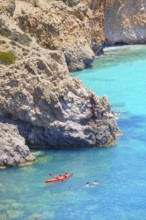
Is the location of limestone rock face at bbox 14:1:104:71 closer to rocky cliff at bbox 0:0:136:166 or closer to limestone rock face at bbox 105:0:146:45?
limestone rock face at bbox 105:0:146:45

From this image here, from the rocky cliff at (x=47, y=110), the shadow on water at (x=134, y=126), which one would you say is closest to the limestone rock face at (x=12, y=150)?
the rocky cliff at (x=47, y=110)

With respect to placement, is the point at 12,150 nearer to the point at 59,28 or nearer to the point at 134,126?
the point at 134,126

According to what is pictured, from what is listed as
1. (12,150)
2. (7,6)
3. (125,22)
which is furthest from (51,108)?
(125,22)

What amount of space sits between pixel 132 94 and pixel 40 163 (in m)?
21.1

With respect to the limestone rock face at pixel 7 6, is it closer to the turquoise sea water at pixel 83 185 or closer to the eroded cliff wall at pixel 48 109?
the eroded cliff wall at pixel 48 109

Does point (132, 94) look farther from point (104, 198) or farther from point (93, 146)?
point (104, 198)

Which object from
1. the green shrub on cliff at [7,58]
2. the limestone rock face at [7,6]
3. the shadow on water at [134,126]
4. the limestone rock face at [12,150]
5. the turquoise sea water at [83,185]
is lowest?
the turquoise sea water at [83,185]

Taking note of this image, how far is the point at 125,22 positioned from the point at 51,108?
54.7 meters

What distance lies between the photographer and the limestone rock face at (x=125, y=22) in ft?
282

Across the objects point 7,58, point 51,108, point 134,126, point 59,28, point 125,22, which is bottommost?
point 134,126

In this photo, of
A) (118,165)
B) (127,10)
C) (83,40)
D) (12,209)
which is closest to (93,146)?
(118,165)

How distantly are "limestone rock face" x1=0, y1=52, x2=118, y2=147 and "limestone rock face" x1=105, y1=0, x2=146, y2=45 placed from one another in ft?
166

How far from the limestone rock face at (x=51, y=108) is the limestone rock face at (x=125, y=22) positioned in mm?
50710

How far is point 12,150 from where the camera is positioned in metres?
32.3
